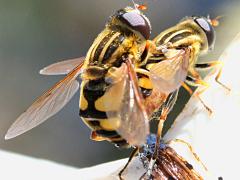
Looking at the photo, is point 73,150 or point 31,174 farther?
point 73,150

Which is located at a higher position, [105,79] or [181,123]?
[105,79]

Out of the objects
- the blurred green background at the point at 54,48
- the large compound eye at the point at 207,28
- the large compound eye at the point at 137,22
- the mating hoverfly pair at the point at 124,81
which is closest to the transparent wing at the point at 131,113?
the mating hoverfly pair at the point at 124,81

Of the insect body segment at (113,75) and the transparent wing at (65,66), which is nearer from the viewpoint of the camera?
the insect body segment at (113,75)

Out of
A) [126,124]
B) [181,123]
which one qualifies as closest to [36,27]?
[181,123]

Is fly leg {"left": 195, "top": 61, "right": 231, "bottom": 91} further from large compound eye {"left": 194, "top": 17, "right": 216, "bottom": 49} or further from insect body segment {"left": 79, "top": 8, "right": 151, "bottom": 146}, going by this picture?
insect body segment {"left": 79, "top": 8, "right": 151, "bottom": 146}

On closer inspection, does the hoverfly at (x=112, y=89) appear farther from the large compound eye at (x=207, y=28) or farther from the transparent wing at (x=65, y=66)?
the large compound eye at (x=207, y=28)

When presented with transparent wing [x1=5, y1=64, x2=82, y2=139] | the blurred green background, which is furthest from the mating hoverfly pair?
the blurred green background

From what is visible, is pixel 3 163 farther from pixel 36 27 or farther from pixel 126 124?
pixel 36 27
